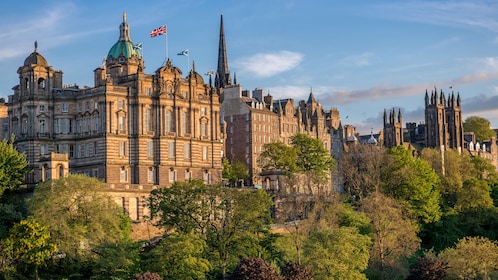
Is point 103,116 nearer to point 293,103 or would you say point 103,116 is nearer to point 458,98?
point 293,103

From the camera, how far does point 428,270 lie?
270ft

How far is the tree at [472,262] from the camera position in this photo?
270 ft

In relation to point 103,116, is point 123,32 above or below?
above

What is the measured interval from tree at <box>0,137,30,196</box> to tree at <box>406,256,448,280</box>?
123ft

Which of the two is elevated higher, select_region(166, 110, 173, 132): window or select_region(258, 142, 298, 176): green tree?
select_region(166, 110, 173, 132): window

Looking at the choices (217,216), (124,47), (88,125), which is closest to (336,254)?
(217,216)

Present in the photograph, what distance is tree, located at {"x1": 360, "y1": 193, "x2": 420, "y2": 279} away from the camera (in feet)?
308

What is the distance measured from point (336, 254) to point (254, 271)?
13.2m

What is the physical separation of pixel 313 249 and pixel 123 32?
42.0m

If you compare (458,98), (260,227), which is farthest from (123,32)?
(458,98)

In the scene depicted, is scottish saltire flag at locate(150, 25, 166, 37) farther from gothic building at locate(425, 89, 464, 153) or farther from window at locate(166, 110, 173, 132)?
gothic building at locate(425, 89, 464, 153)

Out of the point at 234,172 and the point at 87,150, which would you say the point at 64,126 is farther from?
the point at 234,172

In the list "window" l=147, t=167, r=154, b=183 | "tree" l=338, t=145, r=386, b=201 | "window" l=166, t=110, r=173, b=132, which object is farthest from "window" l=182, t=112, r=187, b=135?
"tree" l=338, t=145, r=386, b=201

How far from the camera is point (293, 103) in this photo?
14725 centimetres
